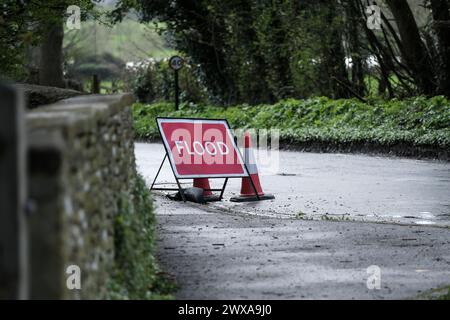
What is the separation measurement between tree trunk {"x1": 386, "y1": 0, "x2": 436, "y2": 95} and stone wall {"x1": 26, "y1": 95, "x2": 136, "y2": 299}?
20.3 meters

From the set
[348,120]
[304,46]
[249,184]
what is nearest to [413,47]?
[348,120]

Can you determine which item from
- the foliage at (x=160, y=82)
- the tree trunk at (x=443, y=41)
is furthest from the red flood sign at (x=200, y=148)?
the foliage at (x=160, y=82)

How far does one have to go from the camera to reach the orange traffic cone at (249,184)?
15.4 metres

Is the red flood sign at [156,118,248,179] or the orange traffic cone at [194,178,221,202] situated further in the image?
the orange traffic cone at [194,178,221,202]

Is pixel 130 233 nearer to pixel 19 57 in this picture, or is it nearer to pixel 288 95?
pixel 19 57

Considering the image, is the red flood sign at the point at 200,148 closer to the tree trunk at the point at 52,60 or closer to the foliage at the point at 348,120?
the foliage at the point at 348,120

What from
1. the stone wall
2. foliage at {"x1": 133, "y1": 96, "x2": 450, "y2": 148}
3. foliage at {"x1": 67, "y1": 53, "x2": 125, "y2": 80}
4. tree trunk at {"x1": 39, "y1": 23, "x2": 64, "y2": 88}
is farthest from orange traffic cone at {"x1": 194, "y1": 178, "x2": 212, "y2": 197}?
foliage at {"x1": 67, "y1": 53, "x2": 125, "y2": 80}

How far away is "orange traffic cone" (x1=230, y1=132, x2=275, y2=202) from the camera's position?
1538cm

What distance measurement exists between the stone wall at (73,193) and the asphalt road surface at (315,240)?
1256 mm

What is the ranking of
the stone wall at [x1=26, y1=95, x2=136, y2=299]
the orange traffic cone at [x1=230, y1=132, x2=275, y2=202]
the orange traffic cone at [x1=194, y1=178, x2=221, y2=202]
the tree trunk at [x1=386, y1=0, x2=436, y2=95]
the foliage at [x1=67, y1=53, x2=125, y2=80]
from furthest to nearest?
the foliage at [x1=67, y1=53, x2=125, y2=80], the tree trunk at [x1=386, y1=0, x2=436, y2=95], the orange traffic cone at [x1=230, y1=132, x2=275, y2=202], the orange traffic cone at [x1=194, y1=178, x2=221, y2=202], the stone wall at [x1=26, y1=95, x2=136, y2=299]

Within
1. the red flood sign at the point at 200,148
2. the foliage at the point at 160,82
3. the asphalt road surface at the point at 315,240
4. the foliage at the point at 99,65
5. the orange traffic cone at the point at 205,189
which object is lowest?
the asphalt road surface at the point at 315,240

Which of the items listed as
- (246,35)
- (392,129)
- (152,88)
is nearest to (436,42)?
(392,129)

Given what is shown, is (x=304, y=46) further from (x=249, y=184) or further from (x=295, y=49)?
(x=249, y=184)

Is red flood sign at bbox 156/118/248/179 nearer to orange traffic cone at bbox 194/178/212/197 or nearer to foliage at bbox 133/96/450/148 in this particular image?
orange traffic cone at bbox 194/178/212/197
